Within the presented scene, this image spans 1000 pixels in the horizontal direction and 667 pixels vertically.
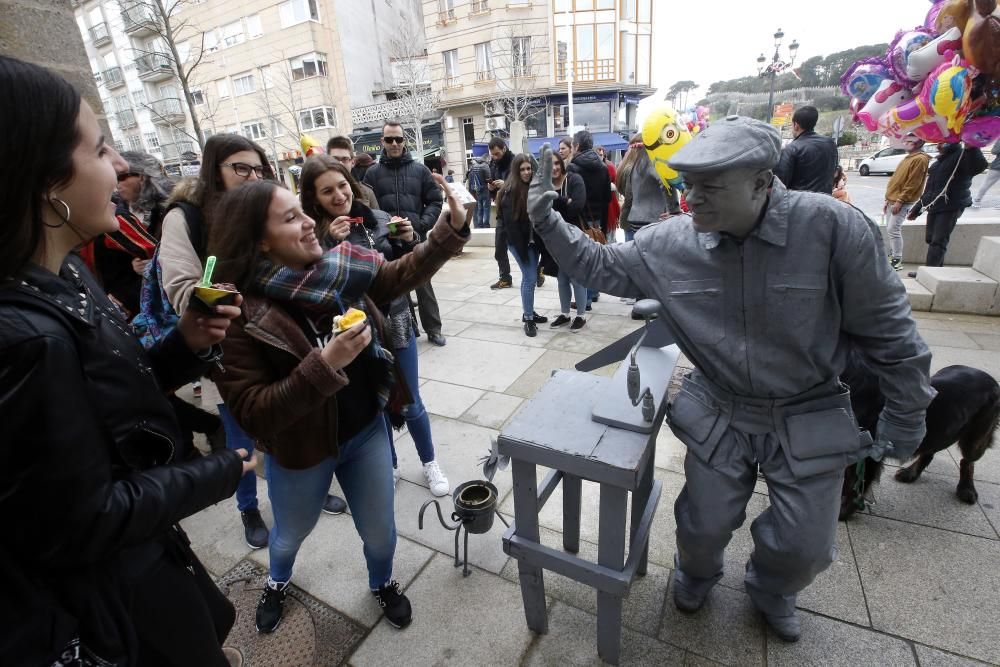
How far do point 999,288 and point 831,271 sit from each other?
5267 millimetres

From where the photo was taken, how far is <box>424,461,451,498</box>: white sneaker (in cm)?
302

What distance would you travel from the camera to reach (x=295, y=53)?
26766mm

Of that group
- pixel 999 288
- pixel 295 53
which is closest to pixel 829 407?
pixel 999 288

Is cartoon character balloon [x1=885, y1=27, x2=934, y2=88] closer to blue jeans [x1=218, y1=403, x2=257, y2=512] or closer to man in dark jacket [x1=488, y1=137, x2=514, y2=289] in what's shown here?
man in dark jacket [x1=488, y1=137, x2=514, y2=289]

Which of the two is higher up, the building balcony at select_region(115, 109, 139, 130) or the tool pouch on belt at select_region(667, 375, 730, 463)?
the building balcony at select_region(115, 109, 139, 130)

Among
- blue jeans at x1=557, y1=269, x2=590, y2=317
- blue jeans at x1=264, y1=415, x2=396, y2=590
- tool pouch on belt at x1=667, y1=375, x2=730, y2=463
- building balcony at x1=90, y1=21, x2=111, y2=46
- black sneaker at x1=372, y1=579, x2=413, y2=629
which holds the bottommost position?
black sneaker at x1=372, y1=579, x2=413, y2=629

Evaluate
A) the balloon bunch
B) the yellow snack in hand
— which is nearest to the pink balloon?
the balloon bunch

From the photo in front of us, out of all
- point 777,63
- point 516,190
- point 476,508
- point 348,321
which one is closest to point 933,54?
point 516,190

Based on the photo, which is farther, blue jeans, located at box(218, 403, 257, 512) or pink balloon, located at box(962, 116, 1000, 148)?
pink balloon, located at box(962, 116, 1000, 148)

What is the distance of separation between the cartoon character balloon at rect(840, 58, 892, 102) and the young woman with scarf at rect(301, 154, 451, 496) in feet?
17.8

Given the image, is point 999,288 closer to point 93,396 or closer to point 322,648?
point 322,648

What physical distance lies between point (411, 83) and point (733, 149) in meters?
27.0

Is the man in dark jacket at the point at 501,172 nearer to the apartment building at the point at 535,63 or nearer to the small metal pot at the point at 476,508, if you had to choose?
the small metal pot at the point at 476,508

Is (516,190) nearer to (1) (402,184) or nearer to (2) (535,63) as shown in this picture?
(1) (402,184)
